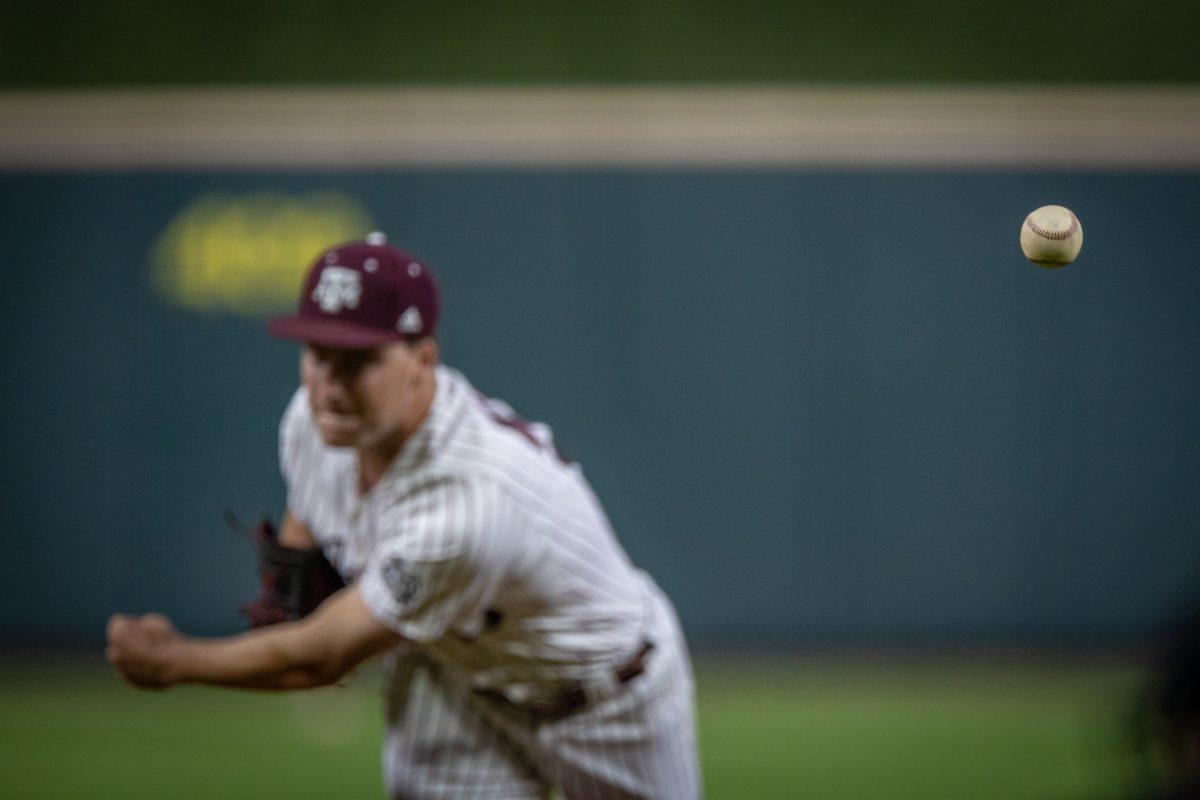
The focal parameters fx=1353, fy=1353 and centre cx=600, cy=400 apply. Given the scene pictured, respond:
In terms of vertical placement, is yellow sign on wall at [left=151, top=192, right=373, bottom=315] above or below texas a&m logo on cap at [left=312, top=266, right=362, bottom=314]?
above

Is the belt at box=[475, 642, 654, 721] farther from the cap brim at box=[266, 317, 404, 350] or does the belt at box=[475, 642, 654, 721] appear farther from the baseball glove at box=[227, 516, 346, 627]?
the cap brim at box=[266, 317, 404, 350]

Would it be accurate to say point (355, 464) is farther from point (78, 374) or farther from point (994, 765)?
point (78, 374)

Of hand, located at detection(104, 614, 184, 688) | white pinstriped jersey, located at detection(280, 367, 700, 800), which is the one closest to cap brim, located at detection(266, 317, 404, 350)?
white pinstriped jersey, located at detection(280, 367, 700, 800)

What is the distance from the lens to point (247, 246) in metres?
8.02

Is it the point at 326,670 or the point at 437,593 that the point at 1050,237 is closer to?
the point at 437,593

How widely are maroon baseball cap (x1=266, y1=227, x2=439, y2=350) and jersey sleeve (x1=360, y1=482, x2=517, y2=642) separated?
1.25 ft

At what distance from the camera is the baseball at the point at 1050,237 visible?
2674 mm

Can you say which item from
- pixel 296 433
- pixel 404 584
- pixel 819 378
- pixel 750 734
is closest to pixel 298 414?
pixel 296 433

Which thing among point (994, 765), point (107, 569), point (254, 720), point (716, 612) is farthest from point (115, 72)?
point (994, 765)

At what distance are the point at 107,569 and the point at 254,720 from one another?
178 centimetres

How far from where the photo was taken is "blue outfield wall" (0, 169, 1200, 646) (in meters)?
8.12

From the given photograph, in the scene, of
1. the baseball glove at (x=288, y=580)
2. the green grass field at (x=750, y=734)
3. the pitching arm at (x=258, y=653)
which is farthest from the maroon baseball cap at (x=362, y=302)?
the green grass field at (x=750, y=734)

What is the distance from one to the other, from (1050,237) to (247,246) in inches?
242

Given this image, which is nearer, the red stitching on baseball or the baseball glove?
the red stitching on baseball
